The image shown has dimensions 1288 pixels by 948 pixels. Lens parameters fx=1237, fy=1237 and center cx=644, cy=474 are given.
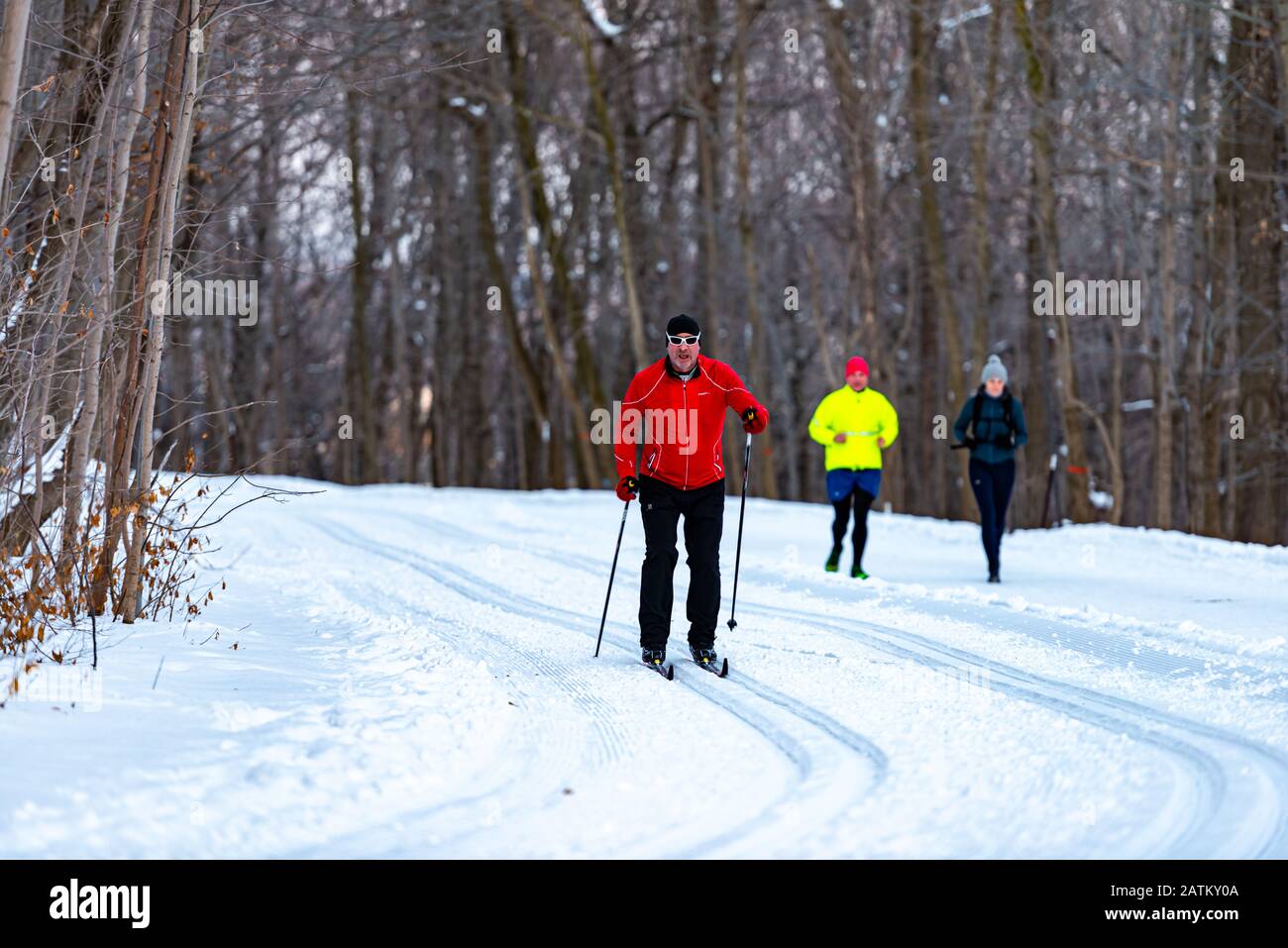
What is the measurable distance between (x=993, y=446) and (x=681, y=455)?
4886 millimetres

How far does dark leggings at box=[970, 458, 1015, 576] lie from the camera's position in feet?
36.5

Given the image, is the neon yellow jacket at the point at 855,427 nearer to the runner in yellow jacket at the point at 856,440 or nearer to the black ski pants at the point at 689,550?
the runner in yellow jacket at the point at 856,440

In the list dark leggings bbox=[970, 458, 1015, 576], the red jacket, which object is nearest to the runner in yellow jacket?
dark leggings bbox=[970, 458, 1015, 576]

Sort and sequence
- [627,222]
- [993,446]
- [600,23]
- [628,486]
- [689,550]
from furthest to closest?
[627,222] < [600,23] < [993,446] < [689,550] < [628,486]

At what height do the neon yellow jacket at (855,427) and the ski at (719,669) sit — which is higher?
the neon yellow jacket at (855,427)

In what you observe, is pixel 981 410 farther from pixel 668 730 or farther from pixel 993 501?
pixel 668 730

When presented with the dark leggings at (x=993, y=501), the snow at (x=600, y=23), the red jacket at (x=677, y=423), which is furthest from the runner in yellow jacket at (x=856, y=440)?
the snow at (x=600, y=23)

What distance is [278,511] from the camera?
19.0 meters

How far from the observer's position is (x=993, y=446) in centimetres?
1123

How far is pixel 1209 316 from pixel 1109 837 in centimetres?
1954

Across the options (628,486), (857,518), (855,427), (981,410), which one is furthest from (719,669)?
(981,410)

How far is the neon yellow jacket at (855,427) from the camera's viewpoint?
37.3ft

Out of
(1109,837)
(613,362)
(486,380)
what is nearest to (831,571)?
(1109,837)
